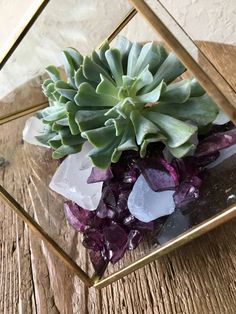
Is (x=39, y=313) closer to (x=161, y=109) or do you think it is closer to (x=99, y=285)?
(x=99, y=285)

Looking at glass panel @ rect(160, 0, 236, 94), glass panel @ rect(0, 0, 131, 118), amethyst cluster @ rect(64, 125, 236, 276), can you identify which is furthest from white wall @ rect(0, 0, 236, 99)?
glass panel @ rect(160, 0, 236, 94)

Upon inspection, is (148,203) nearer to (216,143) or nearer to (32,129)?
(216,143)

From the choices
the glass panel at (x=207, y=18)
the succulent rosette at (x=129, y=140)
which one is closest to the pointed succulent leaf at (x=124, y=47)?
the succulent rosette at (x=129, y=140)

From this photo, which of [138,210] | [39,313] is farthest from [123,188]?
[39,313]

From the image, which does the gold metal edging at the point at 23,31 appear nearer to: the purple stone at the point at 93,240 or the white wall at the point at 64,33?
the white wall at the point at 64,33

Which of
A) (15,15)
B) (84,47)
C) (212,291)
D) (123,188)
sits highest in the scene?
(15,15)

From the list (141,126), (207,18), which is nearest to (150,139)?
(141,126)

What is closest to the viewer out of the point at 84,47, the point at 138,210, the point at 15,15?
the point at 138,210

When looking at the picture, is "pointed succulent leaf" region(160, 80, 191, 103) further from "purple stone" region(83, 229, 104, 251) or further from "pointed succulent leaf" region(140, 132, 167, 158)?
"purple stone" region(83, 229, 104, 251)
